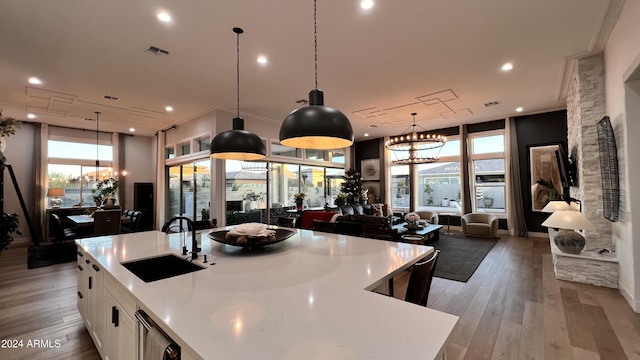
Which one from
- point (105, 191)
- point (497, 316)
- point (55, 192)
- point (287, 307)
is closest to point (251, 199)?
point (105, 191)

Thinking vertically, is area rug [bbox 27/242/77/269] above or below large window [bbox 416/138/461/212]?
below

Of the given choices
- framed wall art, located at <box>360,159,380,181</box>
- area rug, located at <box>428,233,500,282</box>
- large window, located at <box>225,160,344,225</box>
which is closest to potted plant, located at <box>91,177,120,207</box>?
large window, located at <box>225,160,344,225</box>

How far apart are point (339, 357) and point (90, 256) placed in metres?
2.32

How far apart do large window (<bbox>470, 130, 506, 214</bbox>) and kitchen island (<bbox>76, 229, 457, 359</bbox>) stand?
726 centimetres

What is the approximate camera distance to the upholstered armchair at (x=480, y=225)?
696 cm

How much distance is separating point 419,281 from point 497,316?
208cm

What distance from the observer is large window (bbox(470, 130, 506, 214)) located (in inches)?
309

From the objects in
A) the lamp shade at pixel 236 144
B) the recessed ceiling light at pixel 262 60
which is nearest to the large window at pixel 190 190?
→ the recessed ceiling light at pixel 262 60

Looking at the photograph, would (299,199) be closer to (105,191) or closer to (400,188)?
(400,188)

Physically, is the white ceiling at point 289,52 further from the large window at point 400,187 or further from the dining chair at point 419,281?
the large window at point 400,187

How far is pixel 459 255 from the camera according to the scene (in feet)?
17.5

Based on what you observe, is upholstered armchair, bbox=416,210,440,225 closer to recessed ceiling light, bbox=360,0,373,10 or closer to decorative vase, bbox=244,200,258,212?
decorative vase, bbox=244,200,258,212

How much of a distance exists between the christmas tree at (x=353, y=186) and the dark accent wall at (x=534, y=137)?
480 centimetres

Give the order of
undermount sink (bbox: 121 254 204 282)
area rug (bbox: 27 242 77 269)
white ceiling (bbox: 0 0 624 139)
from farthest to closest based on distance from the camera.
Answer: area rug (bbox: 27 242 77 269) < white ceiling (bbox: 0 0 624 139) < undermount sink (bbox: 121 254 204 282)
